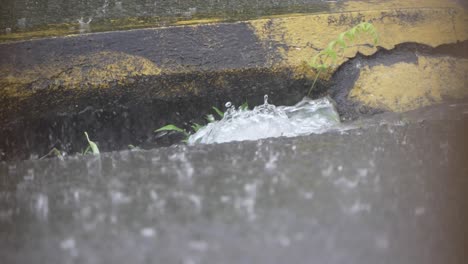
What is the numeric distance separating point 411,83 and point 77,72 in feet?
3.15

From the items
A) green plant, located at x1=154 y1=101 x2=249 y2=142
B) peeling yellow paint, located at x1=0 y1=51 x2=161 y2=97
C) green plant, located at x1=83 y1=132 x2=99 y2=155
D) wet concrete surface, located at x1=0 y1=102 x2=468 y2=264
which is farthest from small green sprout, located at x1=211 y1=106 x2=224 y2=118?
wet concrete surface, located at x1=0 y1=102 x2=468 y2=264

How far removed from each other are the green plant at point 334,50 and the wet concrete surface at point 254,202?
0.54 metres

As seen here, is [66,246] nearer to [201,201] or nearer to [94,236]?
[94,236]

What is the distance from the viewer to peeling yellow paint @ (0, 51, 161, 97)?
4.38 feet

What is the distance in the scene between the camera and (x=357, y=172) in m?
0.80

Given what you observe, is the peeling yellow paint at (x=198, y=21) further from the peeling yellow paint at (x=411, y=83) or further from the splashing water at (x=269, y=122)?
the peeling yellow paint at (x=411, y=83)

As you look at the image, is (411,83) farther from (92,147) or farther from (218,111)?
(92,147)

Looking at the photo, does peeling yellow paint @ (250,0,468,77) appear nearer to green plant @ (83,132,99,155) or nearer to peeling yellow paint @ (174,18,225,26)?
peeling yellow paint @ (174,18,225,26)

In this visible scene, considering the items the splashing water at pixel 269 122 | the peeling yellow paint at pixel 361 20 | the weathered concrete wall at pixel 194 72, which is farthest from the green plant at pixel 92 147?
the peeling yellow paint at pixel 361 20

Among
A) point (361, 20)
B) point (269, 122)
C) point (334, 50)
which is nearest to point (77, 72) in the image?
point (269, 122)

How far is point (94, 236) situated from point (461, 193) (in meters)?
0.54

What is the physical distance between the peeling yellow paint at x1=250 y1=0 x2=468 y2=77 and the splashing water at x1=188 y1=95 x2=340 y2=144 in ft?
0.45

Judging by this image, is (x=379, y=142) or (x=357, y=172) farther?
(x=379, y=142)

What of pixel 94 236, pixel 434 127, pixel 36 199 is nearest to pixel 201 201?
pixel 94 236
